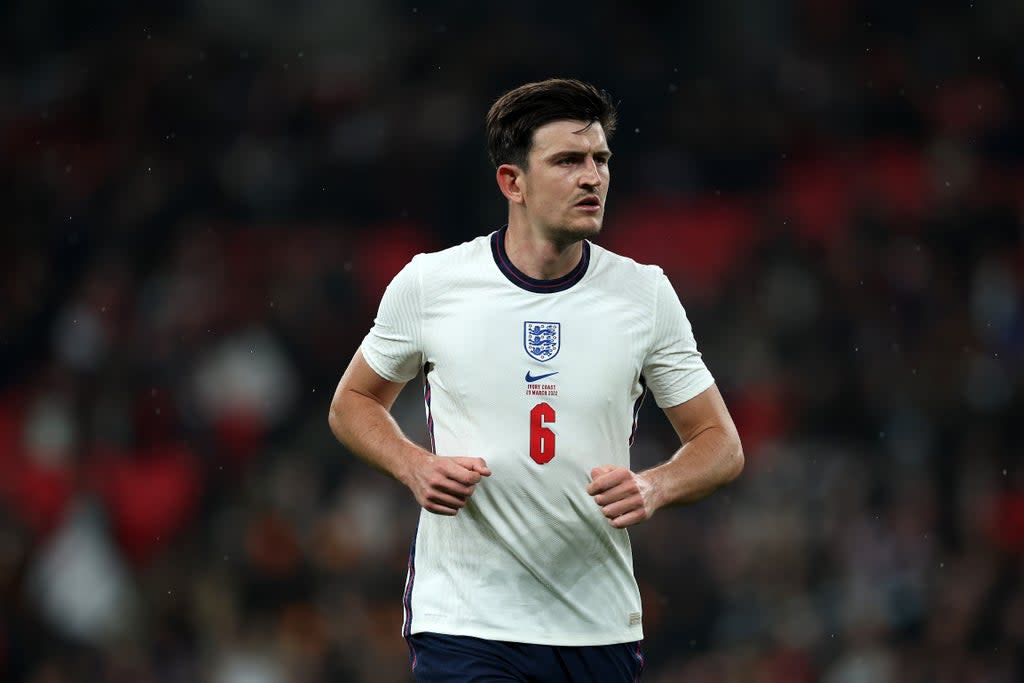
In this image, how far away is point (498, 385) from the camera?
3816mm

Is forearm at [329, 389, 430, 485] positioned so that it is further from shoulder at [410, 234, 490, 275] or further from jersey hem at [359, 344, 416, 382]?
shoulder at [410, 234, 490, 275]

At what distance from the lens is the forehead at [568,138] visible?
155 inches

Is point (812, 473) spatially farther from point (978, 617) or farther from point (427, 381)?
point (427, 381)

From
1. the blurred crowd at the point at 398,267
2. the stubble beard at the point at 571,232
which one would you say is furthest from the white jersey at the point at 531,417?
the blurred crowd at the point at 398,267

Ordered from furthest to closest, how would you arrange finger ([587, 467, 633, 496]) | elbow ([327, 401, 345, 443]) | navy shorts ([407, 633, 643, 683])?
elbow ([327, 401, 345, 443]), navy shorts ([407, 633, 643, 683]), finger ([587, 467, 633, 496])

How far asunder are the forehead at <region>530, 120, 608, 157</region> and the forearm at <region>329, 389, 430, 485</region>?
82cm

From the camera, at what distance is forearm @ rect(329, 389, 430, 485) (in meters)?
3.79

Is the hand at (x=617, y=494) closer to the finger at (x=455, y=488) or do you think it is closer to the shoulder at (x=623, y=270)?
the finger at (x=455, y=488)

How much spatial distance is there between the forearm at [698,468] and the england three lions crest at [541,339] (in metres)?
0.39

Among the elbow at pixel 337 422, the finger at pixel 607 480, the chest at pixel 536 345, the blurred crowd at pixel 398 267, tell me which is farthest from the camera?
the blurred crowd at pixel 398 267

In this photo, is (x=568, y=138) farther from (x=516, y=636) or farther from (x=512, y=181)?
(x=516, y=636)

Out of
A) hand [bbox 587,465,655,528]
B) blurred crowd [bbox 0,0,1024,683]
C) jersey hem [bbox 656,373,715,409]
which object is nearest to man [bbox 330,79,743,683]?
jersey hem [bbox 656,373,715,409]

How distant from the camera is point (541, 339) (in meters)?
3.85

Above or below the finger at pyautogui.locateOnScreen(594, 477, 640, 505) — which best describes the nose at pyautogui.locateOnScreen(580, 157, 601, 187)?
above
